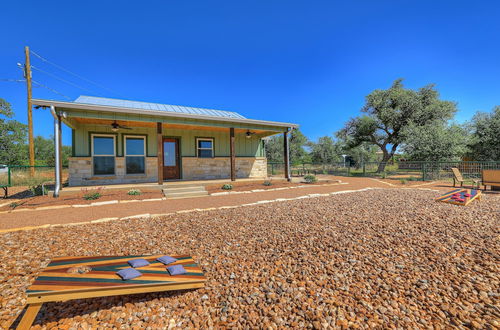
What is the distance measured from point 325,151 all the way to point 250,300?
29.7m

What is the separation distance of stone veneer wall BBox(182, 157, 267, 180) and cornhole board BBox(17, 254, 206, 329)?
28.1 ft

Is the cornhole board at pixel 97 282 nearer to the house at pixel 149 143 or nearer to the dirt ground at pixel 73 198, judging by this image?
the dirt ground at pixel 73 198

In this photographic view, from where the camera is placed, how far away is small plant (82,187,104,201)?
21.2 feet

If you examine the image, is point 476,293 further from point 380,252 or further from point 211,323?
point 211,323

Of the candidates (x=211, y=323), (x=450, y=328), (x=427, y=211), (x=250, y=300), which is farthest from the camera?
(x=427, y=211)

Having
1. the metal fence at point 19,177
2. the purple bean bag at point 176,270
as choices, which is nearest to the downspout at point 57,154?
the metal fence at point 19,177

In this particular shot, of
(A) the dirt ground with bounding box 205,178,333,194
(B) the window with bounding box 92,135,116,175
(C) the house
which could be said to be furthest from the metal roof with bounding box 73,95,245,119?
(A) the dirt ground with bounding box 205,178,333,194

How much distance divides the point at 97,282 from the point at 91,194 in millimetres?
6371

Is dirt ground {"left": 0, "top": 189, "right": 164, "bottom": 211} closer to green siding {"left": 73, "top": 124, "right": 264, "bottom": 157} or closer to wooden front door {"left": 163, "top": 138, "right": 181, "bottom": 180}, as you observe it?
wooden front door {"left": 163, "top": 138, "right": 181, "bottom": 180}

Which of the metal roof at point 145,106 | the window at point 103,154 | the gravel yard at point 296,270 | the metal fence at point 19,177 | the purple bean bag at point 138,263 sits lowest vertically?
the gravel yard at point 296,270

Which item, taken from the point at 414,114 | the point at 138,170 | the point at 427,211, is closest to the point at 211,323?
the point at 427,211

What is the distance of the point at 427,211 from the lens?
4449 millimetres

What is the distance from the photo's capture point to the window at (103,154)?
9.05 meters

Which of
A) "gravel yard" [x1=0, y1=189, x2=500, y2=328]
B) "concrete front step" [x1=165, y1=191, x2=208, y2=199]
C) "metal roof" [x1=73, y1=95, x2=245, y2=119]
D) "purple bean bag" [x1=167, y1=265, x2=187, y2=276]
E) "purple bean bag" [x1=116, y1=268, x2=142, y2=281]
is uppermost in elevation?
"metal roof" [x1=73, y1=95, x2=245, y2=119]
